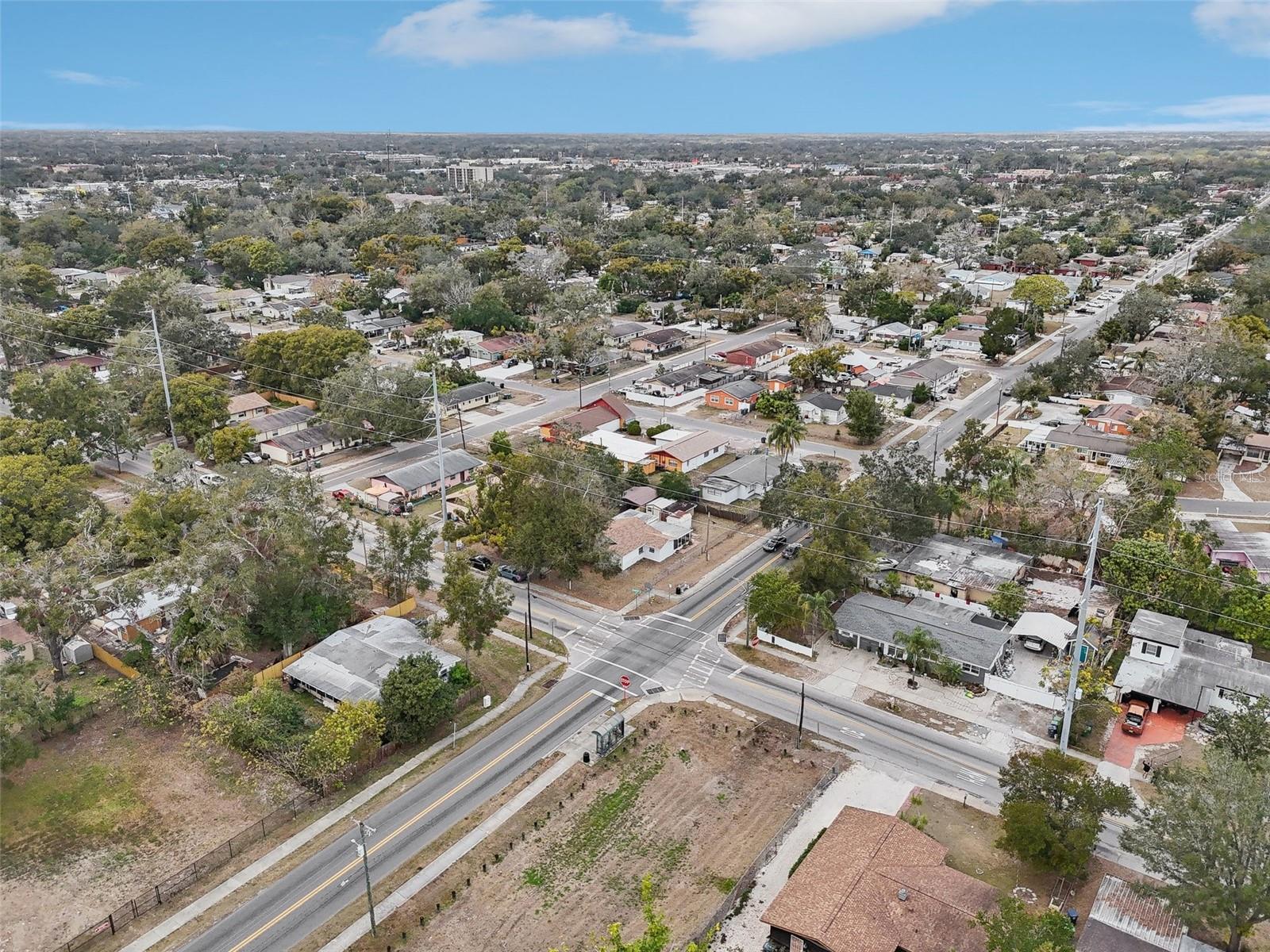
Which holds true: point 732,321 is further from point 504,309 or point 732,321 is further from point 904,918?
point 904,918

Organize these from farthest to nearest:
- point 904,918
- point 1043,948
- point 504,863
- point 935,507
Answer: point 935,507, point 504,863, point 904,918, point 1043,948

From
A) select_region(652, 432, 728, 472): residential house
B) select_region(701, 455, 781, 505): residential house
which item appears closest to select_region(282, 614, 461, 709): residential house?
select_region(701, 455, 781, 505): residential house

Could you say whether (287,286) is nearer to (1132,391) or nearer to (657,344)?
(657,344)

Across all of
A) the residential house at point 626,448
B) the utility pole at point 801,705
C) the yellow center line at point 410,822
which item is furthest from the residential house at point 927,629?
the residential house at point 626,448

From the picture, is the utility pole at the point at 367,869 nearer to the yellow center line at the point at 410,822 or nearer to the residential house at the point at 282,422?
the yellow center line at the point at 410,822

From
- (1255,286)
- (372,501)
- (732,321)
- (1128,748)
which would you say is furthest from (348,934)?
(1255,286)

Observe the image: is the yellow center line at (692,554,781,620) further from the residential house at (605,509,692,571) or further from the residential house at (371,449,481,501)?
the residential house at (371,449,481,501)
